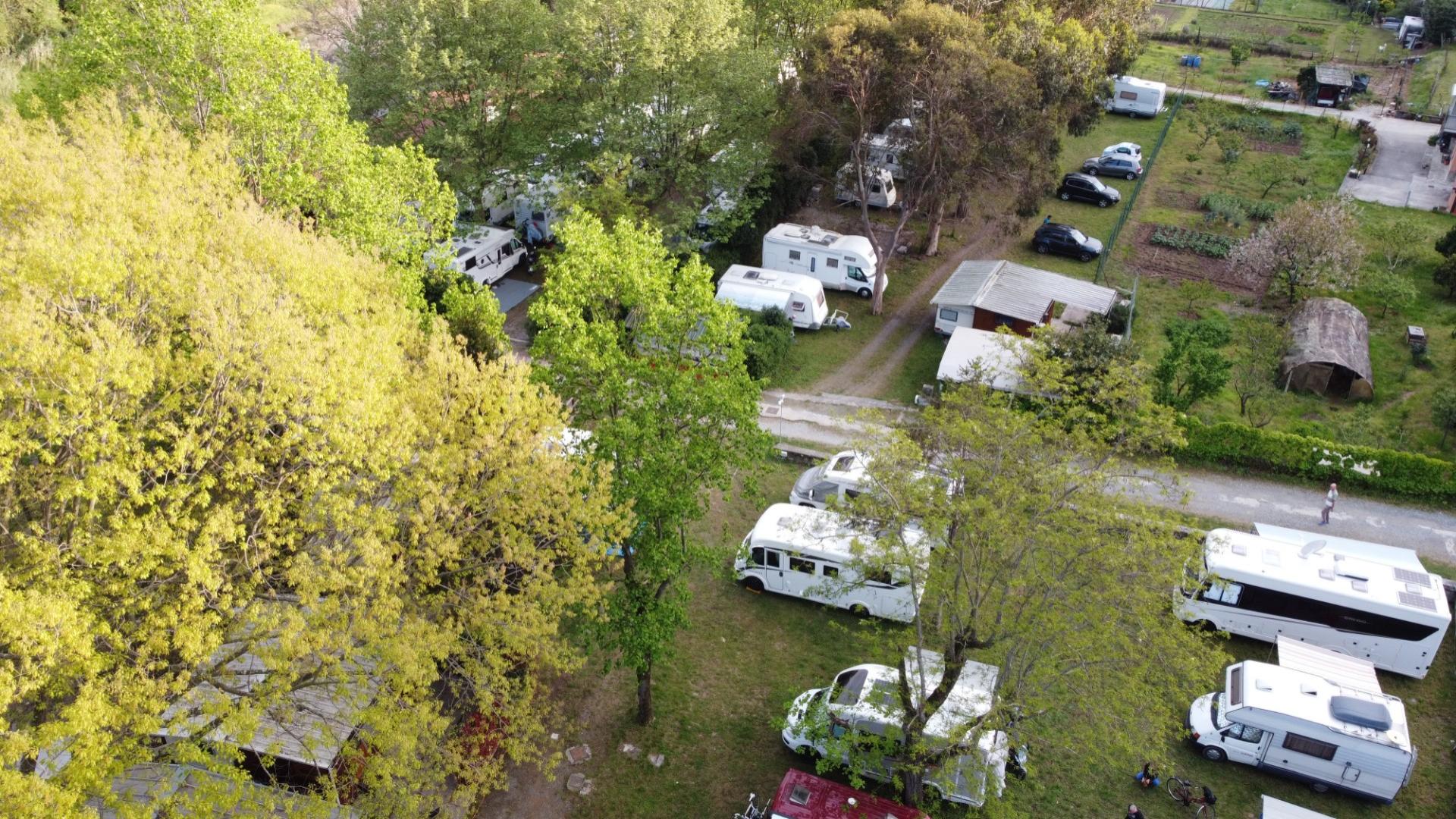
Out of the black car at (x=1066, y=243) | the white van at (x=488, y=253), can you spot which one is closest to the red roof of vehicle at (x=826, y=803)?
the white van at (x=488, y=253)

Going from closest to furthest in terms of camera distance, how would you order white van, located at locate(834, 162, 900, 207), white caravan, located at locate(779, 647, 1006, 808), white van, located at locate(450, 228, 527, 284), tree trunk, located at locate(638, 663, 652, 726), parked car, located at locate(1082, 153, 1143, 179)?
white caravan, located at locate(779, 647, 1006, 808) → tree trunk, located at locate(638, 663, 652, 726) → white van, located at locate(450, 228, 527, 284) → white van, located at locate(834, 162, 900, 207) → parked car, located at locate(1082, 153, 1143, 179)

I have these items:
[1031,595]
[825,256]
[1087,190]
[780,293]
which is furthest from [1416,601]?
[1087,190]

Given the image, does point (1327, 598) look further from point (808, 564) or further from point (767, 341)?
point (767, 341)

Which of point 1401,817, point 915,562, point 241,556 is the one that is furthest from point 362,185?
point 1401,817

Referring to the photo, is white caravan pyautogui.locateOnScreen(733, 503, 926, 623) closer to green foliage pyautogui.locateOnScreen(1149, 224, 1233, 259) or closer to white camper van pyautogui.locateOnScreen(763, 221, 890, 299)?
white camper van pyautogui.locateOnScreen(763, 221, 890, 299)

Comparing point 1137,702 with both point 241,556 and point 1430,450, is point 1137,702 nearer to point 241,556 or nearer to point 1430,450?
point 241,556

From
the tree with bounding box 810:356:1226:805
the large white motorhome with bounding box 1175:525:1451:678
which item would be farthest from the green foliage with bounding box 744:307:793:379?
the large white motorhome with bounding box 1175:525:1451:678

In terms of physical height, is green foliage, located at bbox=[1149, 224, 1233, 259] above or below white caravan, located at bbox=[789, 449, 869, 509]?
below
